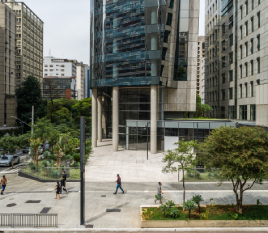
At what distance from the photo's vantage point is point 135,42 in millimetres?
35938

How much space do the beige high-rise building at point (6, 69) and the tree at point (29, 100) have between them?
37.0 feet

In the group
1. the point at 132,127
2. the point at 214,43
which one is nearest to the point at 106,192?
the point at 132,127

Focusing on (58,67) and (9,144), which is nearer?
(9,144)

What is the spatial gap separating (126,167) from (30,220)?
15339 mm

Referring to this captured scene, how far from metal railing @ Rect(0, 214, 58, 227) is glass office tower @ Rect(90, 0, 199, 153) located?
2433cm

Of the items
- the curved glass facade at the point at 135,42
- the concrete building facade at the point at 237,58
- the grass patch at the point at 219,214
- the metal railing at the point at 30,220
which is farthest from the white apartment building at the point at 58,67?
the grass patch at the point at 219,214

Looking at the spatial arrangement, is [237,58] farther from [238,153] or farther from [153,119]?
[238,153]

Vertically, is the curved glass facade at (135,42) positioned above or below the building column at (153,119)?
above

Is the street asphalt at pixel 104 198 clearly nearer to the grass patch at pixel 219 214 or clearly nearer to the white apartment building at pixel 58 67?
the grass patch at pixel 219 214

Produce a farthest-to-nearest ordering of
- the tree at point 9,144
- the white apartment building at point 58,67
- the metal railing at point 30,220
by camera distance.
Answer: the white apartment building at point 58,67 → the tree at point 9,144 → the metal railing at point 30,220

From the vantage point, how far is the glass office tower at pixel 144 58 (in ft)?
116

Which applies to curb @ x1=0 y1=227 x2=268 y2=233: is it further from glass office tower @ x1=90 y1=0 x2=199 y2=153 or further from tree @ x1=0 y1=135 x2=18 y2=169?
glass office tower @ x1=90 y1=0 x2=199 y2=153

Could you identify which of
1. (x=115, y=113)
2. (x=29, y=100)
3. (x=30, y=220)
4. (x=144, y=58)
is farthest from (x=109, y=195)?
(x=29, y=100)

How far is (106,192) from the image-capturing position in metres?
18.9
